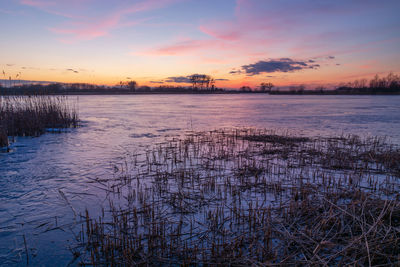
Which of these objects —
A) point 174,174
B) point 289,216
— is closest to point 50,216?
point 174,174

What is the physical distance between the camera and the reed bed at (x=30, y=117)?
1166cm

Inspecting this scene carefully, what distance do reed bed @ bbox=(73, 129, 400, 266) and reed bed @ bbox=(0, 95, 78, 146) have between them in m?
7.66

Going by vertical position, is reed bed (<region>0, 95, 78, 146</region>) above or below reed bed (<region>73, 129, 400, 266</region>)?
above

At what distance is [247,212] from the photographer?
434 centimetres

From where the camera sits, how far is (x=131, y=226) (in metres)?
3.85

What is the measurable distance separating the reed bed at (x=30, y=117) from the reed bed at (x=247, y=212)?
7655mm

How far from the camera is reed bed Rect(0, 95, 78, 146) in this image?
1166 centimetres

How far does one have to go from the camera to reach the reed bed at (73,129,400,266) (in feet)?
9.89

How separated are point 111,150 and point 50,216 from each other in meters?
5.44

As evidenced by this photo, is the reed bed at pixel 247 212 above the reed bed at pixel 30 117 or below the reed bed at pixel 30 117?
below

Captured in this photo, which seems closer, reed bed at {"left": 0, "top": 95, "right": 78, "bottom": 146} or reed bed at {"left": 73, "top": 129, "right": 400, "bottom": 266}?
reed bed at {"left": 73, "top": 129, "right": 400, "bottom": 266}

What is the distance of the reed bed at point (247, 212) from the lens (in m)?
3.01

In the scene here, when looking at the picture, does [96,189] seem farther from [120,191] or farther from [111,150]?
[111,150]

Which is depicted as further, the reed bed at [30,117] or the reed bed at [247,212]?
the reed bed at [30,117]
